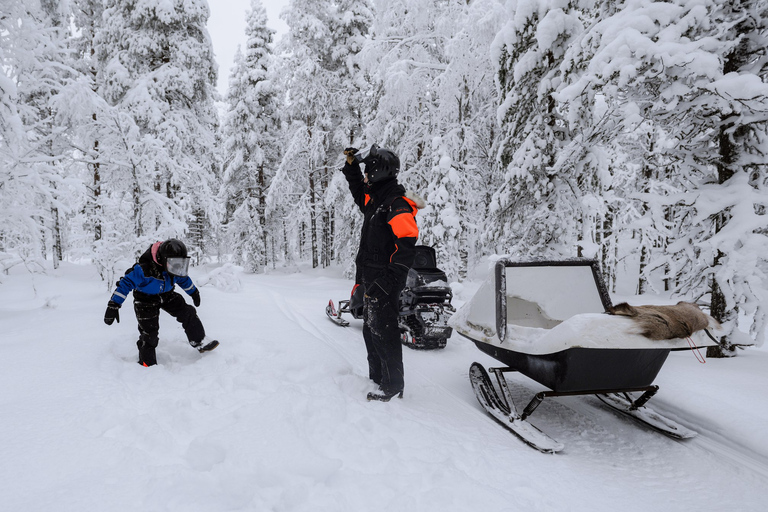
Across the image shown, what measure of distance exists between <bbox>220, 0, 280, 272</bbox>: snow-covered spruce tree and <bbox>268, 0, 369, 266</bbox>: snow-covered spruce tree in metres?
2.27

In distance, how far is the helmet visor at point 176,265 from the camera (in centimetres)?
386

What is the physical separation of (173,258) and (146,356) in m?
1.01

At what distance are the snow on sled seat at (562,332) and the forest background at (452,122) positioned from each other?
175 centimetres

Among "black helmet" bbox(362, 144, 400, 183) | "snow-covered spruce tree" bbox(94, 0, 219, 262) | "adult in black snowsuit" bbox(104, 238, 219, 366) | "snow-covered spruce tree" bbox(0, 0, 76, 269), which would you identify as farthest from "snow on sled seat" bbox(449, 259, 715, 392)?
"snow-covered spruce tree" bbox(94, 0, 219, 262)

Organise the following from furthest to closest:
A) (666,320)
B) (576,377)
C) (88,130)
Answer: (88,130) → (576,377) → (666,320)

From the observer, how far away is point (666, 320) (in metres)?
2.58

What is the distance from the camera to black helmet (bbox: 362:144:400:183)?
3.58 meters

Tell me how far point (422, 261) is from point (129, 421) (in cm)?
399

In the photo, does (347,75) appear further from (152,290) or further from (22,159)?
(152,290)

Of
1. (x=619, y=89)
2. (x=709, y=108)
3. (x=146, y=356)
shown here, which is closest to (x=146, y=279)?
(x=146, y=356)

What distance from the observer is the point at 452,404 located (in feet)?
11.9

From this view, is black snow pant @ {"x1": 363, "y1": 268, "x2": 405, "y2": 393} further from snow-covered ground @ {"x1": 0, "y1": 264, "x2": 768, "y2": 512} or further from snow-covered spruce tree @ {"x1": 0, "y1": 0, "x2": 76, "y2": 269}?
snow-covered spruce tree @ {"x1": 0, "y1": 0, "x2": 76, "y2": 269}

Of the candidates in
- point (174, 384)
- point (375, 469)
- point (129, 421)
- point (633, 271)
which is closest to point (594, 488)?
point (375, 469)

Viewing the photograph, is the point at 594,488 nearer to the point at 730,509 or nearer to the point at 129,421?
the point at 730,509
